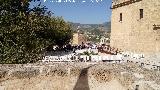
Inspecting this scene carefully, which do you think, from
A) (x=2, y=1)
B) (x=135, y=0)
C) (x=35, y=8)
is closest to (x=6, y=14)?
(x=2, y=1)

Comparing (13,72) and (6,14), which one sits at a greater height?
(6,14)

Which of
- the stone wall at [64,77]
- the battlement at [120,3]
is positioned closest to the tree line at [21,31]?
the battlement at [120,3]

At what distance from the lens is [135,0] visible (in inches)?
1039

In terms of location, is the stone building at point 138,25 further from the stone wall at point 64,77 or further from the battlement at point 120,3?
the stone wall at point 64,77

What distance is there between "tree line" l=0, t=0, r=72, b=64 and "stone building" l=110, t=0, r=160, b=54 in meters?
7.27

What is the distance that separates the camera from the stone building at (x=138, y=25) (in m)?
24.9

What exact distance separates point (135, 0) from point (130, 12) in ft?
4.71

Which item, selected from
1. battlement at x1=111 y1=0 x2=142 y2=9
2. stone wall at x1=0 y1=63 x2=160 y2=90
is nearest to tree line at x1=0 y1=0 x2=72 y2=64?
battlement at x1=111 y1=0 x2=142 y2=9

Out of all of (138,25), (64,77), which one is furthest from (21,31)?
(64,77)

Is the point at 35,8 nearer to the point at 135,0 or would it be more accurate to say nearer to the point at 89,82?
the point at 135,0

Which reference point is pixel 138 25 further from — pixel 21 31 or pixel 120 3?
pixel 21 31

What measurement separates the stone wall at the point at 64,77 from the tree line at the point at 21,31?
343 inches

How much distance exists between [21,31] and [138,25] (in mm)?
10246

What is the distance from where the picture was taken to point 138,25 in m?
26.6
